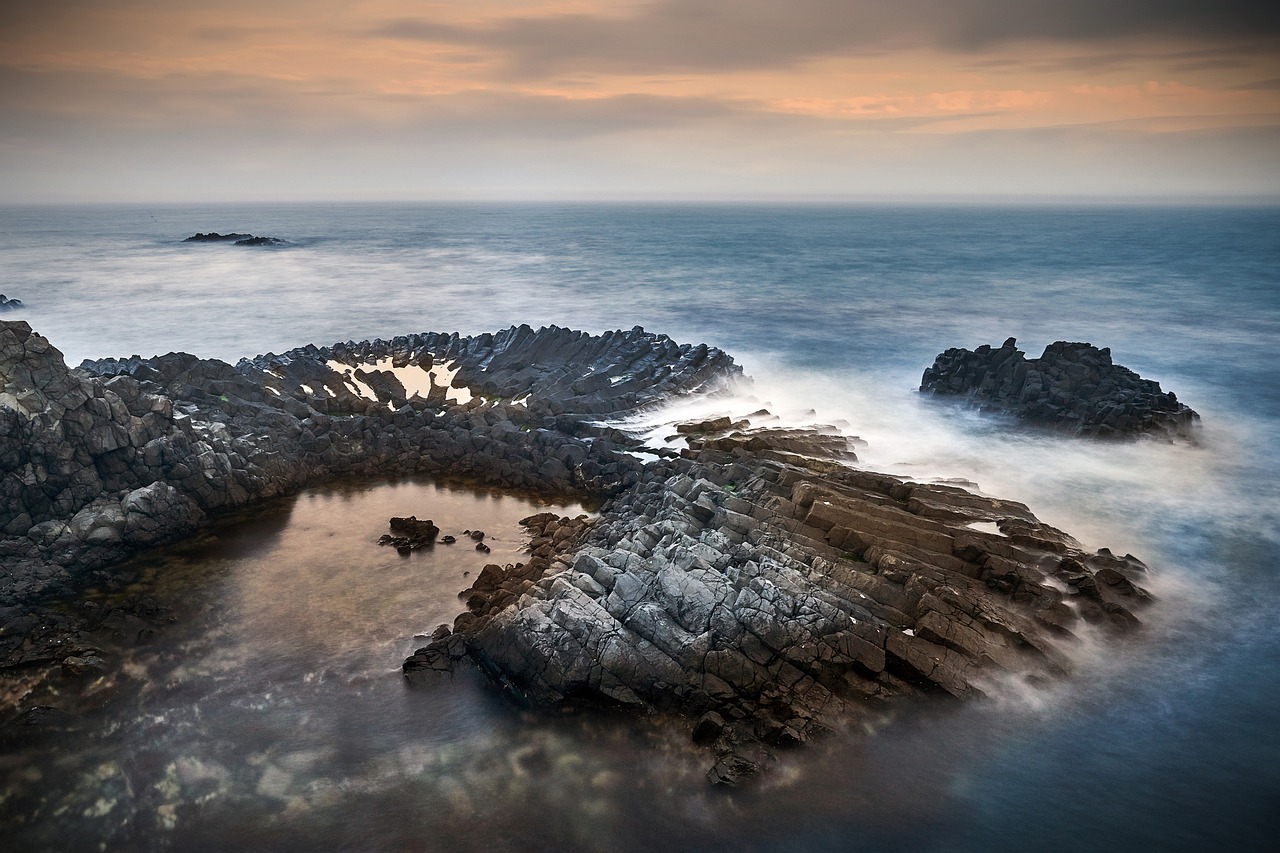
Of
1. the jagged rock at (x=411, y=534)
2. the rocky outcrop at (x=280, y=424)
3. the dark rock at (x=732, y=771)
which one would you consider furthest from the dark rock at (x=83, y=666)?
the dark rock at (x=732, y=771)

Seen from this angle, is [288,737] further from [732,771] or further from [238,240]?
[238,240]

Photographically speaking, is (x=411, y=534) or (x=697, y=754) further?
(x=411, y=534)

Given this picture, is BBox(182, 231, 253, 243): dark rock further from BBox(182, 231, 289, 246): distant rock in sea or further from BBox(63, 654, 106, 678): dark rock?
BBox(63, 654, 106, 678): dark rock

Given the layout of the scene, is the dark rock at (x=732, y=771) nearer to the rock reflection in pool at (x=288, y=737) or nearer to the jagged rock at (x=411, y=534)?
the rock reflection in pool at (x=288, y=737)

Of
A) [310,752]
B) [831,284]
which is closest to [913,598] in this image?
[310,752]

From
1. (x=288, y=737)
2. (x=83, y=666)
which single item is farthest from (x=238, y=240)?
(x=288, y=737)

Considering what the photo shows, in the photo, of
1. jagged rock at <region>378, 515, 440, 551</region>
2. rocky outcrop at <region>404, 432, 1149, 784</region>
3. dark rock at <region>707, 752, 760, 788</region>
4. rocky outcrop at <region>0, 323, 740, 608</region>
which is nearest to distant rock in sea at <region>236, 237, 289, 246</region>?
rocky outcrop at <region>0, 323, 740, 608</region>

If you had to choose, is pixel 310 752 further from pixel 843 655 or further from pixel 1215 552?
pixel 1215 552
